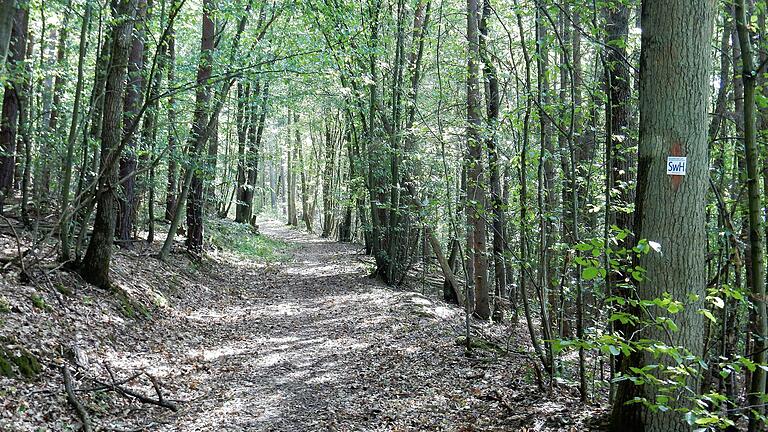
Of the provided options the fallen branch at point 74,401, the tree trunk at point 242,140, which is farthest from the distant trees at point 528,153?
the fallen branch at point 74,401

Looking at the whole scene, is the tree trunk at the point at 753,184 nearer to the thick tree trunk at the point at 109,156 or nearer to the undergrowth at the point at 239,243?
the thick tree trunk at the point at 109,156

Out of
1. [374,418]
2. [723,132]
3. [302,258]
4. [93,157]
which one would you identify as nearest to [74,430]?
[374,418]

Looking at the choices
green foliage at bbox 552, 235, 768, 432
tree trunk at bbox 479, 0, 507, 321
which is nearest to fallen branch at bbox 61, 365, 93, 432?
green foliage at bbox 552, 235, 768, 432

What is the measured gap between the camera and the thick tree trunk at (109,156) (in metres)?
8.14

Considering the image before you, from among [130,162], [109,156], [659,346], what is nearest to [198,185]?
[130,162]

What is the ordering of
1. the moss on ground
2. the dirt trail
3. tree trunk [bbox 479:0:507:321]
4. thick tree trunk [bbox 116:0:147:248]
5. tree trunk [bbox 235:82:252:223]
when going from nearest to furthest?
the moss on ground, the dirt trail, tree trunk [bbox 479:0:507:321], thick tree trunk [bbox 116:0:147:248], tree trunk [bbox 235:82:252:223]

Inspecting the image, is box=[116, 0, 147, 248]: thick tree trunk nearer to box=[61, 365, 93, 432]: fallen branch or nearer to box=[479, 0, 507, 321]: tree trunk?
box=[61, 365, 93, 432]: fallen branch

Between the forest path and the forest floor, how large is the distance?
3 centimetres

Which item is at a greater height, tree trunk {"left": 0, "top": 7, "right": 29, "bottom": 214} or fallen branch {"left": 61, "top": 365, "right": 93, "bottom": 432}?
tree trunk {"left": 0, "top": 7, "right": 29, "bottom": 214}

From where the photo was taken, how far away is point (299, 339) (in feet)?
31.3

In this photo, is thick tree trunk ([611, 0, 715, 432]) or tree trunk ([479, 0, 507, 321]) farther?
tree trunk ([479, 0, 507, 321])

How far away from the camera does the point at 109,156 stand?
27.0ft

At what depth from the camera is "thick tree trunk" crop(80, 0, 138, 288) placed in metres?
8.14

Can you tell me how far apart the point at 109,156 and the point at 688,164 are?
310 inches
